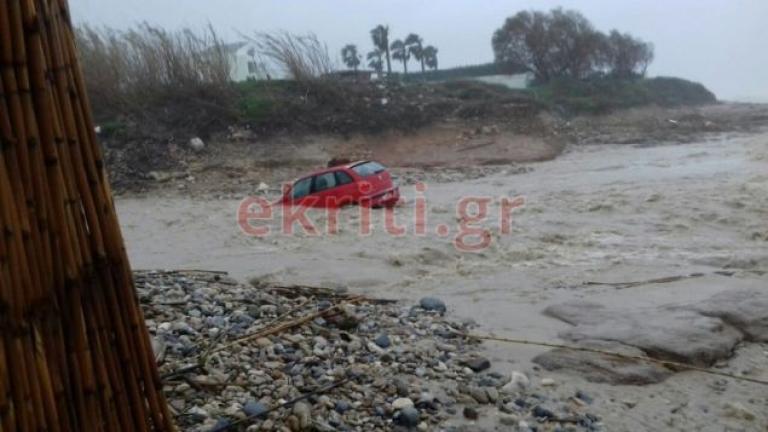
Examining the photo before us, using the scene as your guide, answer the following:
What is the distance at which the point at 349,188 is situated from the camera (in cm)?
1370

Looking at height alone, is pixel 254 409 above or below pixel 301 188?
below

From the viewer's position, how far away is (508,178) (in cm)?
2084

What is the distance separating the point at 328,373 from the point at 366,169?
984 centimetres

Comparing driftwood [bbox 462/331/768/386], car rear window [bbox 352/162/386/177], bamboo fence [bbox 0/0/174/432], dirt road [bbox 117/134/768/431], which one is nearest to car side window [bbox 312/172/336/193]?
car rear window [bbox 352/162/386/177]

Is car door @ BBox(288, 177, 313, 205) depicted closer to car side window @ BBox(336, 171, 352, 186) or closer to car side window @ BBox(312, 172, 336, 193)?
car side window @ BBox(312, 172, 336, 193)

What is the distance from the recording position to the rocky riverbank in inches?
148

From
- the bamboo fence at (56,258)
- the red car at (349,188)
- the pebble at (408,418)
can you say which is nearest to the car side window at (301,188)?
→ the red car at (349,188)

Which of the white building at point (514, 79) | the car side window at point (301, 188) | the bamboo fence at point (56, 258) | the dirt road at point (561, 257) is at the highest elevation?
the white building at point (514, 79)

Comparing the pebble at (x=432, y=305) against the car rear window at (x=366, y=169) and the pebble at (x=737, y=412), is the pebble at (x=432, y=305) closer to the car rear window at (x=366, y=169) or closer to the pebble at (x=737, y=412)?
the pebble at (x=737, y=412)

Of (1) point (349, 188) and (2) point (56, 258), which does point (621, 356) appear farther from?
(1) point (349, 188)

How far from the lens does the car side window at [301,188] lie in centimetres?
1433

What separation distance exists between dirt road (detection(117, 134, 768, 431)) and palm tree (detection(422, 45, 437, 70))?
39.1 metres

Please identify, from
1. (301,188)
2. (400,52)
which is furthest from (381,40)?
(301,188)

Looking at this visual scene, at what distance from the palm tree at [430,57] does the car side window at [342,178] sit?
144 feet
